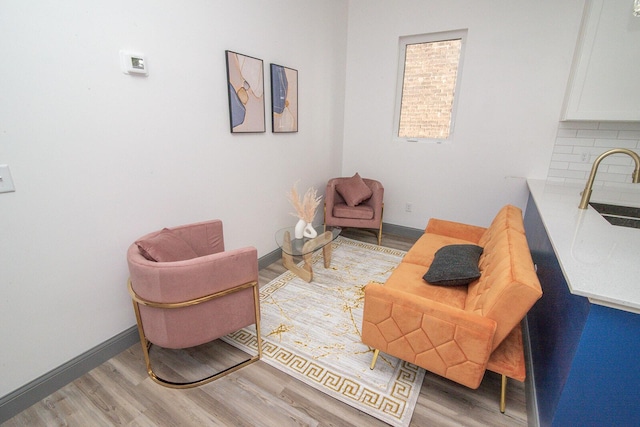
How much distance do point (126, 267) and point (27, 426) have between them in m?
0.88

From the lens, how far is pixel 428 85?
357cm

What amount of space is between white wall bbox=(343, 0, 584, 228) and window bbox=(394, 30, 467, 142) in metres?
0.11

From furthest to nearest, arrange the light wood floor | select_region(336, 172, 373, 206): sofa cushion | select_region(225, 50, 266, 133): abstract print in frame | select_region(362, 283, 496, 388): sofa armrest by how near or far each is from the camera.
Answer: select_region(336, 172, 373, 206): sofa cushion, select_region(225, 50, 266, 133): abstract print in frame, the light wood floor, select_region(362, 283, 496, 388): sofa armrest

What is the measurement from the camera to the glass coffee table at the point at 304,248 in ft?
8.63

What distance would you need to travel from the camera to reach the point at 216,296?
166 centimetres

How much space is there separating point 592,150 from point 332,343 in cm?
315

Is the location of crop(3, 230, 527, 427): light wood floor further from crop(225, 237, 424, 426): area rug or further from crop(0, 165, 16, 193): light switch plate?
crop(0, 165, 16, 193): light switch plate

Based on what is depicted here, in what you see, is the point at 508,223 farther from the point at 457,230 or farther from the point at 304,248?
the point at 304,248

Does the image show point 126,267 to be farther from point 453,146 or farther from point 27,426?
point 453,146

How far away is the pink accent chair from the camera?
1.55 metres

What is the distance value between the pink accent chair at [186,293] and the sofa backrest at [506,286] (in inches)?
50.5

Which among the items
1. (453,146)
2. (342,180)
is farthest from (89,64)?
(453,146)

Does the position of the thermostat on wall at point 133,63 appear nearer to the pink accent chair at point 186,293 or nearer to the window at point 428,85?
the pink accent chair at point 186,293

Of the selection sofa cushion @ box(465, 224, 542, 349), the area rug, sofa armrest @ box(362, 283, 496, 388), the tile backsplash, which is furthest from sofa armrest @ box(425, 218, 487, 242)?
sofa armrest @ box(362, 283, 496, 388)
